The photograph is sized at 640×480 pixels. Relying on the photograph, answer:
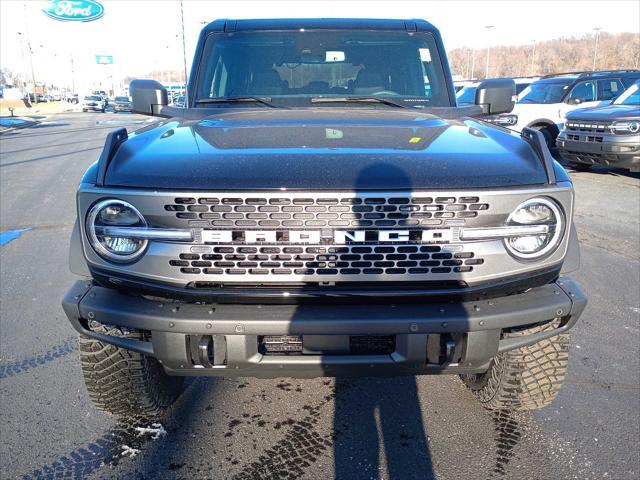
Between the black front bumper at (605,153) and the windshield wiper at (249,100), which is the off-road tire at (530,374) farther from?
the black front bumper at (605,153)

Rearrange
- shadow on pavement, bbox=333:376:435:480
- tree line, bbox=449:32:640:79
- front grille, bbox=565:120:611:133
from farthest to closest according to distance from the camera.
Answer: tree line, bbox=449:32:640:79, front grille, bbox=565:120:611:133, shadow on pavement, bbox=333:376:435:480

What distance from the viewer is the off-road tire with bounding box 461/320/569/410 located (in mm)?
2721

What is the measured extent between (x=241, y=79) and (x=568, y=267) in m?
2.39

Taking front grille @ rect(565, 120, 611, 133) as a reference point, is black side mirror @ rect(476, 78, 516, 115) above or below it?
above

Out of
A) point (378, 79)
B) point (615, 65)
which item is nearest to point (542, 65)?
point (615, 65)

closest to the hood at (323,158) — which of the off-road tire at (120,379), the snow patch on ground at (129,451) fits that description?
the off-road tire at (120,379)

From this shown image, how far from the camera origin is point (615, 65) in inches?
2635

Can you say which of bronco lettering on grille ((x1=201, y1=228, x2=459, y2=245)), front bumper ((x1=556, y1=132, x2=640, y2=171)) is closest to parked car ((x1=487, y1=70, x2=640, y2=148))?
front bumper ((x1=556, y1=132, x2=640, y2=171))

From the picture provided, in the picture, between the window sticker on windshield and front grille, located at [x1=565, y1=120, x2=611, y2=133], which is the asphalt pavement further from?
front grille, located at [x1=565, y1=120, x2=611, y2=133]

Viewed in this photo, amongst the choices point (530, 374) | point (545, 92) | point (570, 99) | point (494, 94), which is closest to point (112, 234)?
point (530, 374)

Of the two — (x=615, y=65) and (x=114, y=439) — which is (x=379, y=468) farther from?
(x=615, y=65)

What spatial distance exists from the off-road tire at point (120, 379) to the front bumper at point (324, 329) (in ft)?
1.14

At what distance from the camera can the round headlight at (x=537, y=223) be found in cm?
225

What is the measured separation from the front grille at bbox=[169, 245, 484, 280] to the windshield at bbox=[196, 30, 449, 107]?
5.78 ft
